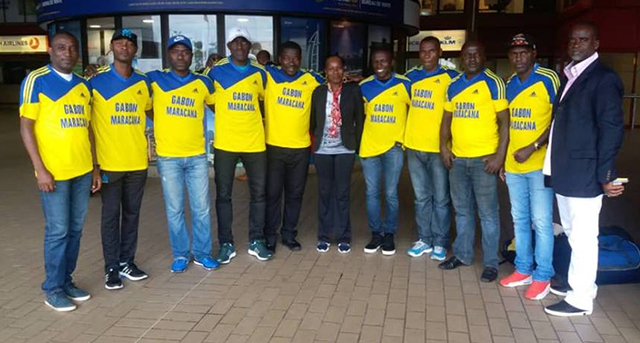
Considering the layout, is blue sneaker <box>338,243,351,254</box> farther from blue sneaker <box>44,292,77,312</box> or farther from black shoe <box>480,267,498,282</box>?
blue sneaker <box>44,292,77,312</box>

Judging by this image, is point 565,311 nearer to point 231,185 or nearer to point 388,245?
point 388,245

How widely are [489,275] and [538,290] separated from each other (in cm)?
44

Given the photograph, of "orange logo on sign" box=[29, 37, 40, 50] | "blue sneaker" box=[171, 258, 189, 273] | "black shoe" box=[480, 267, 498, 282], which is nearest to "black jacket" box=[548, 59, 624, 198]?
"black shoe" box=[480, 267, 498, 282]

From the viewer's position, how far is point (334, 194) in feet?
18.0

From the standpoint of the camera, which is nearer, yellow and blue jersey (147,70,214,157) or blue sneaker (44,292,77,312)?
blue sneaker (44,292,77,312)

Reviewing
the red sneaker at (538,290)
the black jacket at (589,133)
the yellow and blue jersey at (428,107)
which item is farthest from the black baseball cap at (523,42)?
the red sneaker at (538,290)

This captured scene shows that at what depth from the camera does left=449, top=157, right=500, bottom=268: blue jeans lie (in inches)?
181

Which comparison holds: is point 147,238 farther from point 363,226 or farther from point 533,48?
point 533,48

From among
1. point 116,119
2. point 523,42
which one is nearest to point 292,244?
point 116,119

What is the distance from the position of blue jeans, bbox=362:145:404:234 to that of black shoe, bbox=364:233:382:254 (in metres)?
0.05

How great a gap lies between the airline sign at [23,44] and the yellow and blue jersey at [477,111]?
2314 cm

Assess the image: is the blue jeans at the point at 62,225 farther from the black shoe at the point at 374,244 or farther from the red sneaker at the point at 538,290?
the red sneaker at the point at 538,290

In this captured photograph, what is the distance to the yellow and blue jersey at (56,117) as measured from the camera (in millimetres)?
3775

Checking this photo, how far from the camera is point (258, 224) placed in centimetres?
529
